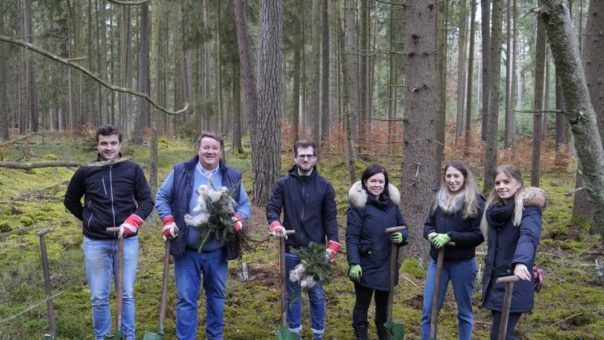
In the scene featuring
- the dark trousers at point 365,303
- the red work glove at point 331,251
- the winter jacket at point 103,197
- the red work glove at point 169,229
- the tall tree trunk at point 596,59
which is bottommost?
the dark trousers at point 365,303

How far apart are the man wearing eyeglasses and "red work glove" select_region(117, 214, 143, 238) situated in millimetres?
1171

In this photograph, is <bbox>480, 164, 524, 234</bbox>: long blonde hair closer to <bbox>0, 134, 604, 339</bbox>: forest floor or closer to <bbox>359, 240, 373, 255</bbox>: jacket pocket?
<bbox>359, 240, 373, 255</bbox>: jacket pocket

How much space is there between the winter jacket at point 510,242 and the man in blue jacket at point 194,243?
211cm

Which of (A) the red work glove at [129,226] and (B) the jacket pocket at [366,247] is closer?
(A) the red work glove at [129,226]

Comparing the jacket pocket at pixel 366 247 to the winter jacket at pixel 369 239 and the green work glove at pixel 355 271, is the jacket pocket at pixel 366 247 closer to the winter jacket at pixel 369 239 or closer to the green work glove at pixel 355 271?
the winter jacket at pixel 369 239

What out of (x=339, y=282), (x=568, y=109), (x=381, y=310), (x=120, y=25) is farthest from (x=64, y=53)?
(x=568, y=109)

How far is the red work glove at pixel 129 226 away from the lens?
4141mm

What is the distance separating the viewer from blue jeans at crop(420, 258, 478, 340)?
440 cm

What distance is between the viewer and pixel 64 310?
5473 millimetres

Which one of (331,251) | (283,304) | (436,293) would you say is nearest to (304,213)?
(331,251)

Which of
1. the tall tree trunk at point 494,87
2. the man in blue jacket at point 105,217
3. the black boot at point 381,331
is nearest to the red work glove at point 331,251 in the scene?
the black boot at point 381,331

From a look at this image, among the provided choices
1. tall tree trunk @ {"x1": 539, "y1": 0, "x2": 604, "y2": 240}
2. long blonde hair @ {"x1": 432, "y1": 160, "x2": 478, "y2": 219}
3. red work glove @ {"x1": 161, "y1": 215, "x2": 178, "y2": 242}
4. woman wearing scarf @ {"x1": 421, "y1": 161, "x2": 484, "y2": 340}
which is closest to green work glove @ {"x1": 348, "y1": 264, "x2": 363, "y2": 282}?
woman wearing scarf @ {"x1": 421, "y1": 161, "x2": 484, "y2": 340}

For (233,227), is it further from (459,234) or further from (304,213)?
(459,234)

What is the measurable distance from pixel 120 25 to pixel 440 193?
1112 inches
